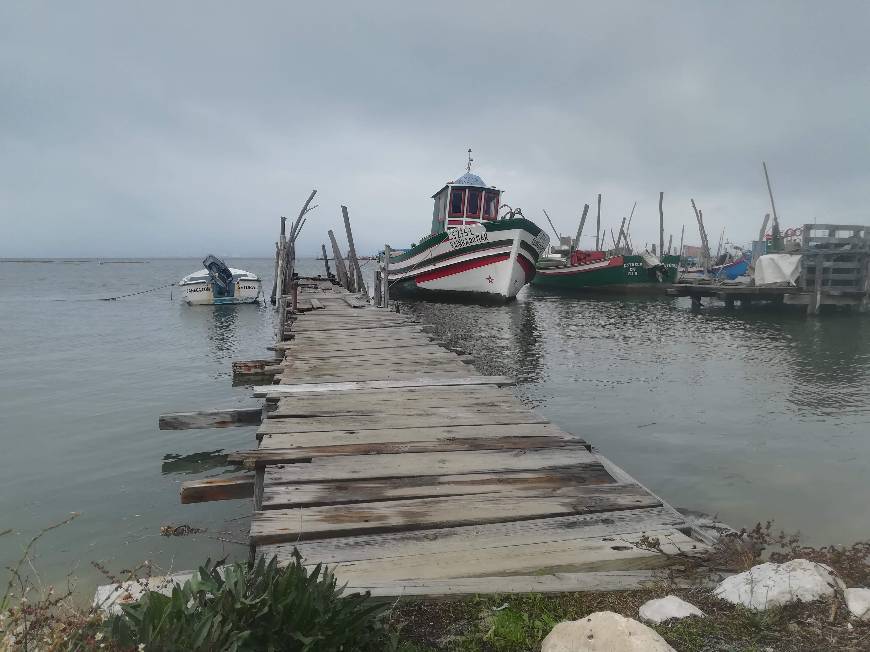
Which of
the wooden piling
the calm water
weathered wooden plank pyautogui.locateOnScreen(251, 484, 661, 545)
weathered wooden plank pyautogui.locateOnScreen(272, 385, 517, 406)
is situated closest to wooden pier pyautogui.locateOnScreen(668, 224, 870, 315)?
the calm water

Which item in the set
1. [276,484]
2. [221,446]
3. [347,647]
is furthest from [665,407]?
[347,647]

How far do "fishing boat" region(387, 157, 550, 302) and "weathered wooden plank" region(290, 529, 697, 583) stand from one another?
27.2m

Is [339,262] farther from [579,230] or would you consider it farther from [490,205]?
[579,230]

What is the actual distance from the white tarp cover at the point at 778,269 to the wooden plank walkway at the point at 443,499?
2595cm

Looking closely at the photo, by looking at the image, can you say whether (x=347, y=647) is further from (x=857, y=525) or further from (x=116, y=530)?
(x=857, y=525)

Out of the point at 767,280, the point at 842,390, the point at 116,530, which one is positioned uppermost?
the point at 767,280

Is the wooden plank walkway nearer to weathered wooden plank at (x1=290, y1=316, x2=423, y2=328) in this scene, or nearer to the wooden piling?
weathered wooden plank at (x1=290, y1=316, x2=423, y2=328)

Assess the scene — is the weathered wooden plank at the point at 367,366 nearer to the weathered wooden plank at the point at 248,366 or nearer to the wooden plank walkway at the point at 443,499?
the wooden plank walkway at the point at 443,499

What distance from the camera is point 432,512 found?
3.55 m

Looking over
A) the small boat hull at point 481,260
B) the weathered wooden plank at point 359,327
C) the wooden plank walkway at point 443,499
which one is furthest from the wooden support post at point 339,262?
the wooden plank walkway at point 443,499

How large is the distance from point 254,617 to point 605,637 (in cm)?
134

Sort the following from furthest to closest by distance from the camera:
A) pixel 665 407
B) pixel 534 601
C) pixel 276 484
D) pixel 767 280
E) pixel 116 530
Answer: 1. pixel 767 280
2. pixel 665 407
3. pixel 116 530
4. pixel 276 484
5. pixel 534 601

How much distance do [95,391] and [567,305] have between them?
26.3m

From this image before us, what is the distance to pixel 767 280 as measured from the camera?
90.4ft
